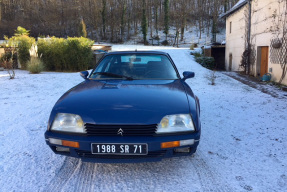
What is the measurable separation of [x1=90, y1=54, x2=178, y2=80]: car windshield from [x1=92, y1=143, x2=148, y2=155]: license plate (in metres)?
1.34

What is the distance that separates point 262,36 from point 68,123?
492 inches

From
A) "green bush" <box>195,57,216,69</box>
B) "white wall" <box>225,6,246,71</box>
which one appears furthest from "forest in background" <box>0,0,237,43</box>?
"white wall" <box>225,6,246,71</box>

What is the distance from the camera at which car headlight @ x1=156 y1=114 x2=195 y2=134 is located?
240cm

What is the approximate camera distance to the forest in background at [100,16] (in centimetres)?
A: 5197

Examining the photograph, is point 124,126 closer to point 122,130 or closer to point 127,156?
point 122,130

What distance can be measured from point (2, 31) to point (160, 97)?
58103 millimetres

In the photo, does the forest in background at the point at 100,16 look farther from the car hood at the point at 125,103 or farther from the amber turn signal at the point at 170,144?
the amber turn signal at the point at 170,144

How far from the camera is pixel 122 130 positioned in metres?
2.34

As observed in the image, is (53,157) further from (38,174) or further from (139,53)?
(139,53)

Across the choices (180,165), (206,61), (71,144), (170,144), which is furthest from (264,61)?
(71,144)

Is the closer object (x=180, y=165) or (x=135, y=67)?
(x=180, y=165)

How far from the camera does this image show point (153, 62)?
3.79 metres

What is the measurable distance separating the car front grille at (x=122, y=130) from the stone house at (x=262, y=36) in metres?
9.47

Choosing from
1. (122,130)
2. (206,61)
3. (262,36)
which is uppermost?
(262,36)
